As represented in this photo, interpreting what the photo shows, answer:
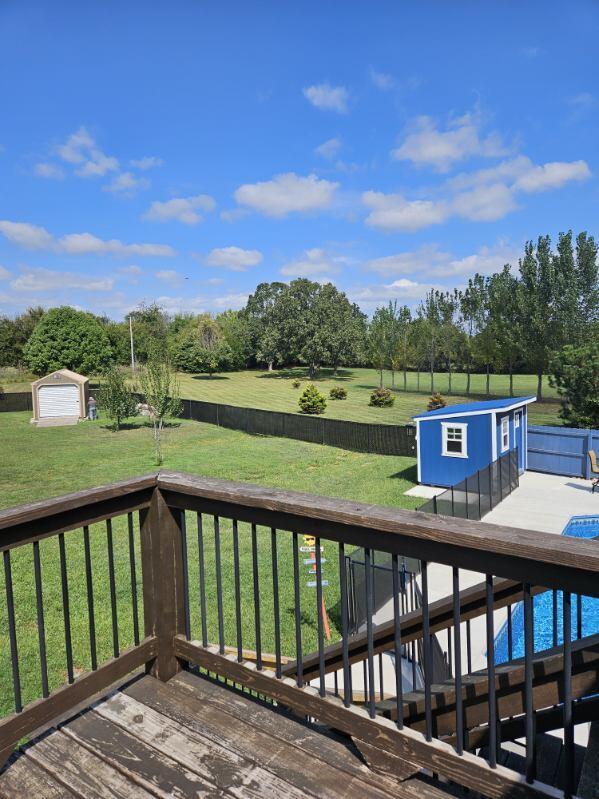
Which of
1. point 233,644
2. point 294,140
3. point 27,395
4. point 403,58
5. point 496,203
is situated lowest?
point 233,644

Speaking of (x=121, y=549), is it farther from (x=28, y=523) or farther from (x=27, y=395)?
(x=27, y=395)

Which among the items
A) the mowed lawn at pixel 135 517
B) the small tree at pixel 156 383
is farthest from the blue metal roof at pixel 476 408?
the small tree at pixel 156 383

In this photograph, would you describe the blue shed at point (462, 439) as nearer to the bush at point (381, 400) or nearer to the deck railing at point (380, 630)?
the deck railing at point (380, 630)

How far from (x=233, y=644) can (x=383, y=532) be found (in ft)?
18.4

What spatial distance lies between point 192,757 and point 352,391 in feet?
132

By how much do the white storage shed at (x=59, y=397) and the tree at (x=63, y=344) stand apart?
16.3m

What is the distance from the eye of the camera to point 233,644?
6.33 meters

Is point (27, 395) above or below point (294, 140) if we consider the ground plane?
below

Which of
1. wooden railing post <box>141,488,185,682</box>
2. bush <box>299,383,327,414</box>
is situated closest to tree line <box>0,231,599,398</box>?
bush <box>299,383,327,414</box>

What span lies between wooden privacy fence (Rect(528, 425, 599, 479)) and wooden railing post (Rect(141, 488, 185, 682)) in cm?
1440

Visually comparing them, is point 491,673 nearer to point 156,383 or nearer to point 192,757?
point 192,757

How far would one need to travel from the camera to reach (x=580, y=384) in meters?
18.2

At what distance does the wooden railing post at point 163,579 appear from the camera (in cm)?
218


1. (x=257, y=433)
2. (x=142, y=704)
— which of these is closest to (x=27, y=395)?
(x=257, y=433)
